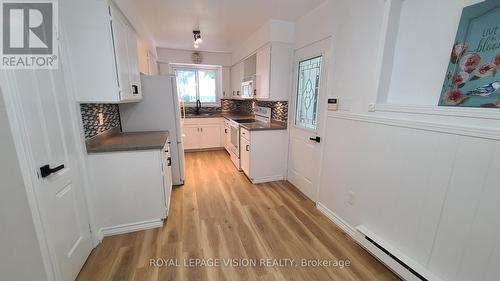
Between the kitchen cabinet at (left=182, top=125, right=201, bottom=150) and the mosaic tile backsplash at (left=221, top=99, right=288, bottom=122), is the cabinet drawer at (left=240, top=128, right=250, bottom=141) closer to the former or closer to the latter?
the mosaic tile backsplash at (left=221, top=99, right=288, bottom=122)

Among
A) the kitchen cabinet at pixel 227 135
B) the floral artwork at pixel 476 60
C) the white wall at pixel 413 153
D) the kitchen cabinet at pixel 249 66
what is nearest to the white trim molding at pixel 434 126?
the white wall at pixel 413 153

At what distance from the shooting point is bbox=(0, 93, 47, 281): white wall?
3.42 feet

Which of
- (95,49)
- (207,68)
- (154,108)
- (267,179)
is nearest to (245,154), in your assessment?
(267,179)

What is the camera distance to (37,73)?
4.07 feet

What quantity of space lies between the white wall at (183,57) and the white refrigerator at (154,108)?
2.36m

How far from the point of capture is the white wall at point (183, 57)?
15.3 feet

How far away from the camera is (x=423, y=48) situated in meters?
1.40

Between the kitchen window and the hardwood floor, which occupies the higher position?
the kitchen window

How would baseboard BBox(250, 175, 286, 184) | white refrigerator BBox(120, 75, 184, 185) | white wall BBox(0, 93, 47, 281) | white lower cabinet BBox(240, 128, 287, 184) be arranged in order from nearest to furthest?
white wall BBox(0, 93, 47, 281)
white refrigerator BBox(120, 75, 184, 185)
white lower cabinet BBox(240, 128, 287, 184)
baseboard BBox(250, 175, 286, 184)

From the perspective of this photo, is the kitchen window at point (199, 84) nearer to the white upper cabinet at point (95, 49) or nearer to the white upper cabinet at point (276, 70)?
the white upper cabinet at point (276, 70)

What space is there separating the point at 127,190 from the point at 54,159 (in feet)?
2.38

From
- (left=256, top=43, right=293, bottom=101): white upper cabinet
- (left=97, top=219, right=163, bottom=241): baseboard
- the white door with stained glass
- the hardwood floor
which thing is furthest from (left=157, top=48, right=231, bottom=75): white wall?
(left=97, top=219, right=163, bottom=241): baseboard

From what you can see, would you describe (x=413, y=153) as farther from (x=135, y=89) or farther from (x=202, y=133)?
(x=202, y=133)

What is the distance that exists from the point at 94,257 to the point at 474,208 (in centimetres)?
284
